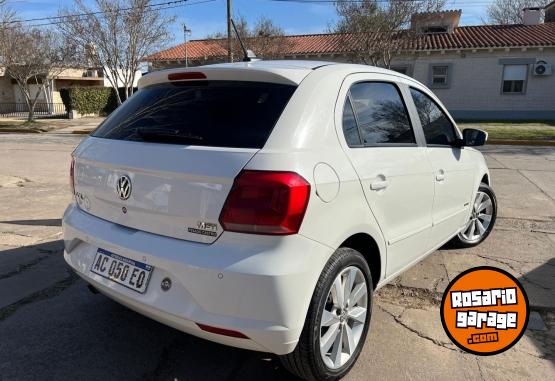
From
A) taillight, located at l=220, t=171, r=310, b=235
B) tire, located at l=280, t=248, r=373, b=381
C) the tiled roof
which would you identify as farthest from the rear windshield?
the tiled roof

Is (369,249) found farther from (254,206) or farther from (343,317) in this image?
(254,206)

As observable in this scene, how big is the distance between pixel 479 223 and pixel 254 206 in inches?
143

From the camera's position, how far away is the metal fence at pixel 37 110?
1372 inches

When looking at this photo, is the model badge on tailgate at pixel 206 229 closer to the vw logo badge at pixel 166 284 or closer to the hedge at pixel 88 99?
the vw logo badge at pixel 166 284

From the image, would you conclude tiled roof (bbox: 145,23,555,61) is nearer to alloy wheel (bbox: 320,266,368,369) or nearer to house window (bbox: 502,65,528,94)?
house window (bbox: 502,65,528,94)

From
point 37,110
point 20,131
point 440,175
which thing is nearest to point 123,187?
point 440,175

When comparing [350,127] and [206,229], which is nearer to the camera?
[206,229]

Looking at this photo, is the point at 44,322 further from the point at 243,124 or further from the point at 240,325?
the point at 243,124

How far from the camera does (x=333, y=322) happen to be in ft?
8.45

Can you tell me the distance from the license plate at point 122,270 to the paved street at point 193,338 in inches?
23.2

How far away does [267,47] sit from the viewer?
81.7ft

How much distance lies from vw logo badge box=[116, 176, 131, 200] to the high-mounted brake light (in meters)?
0.69

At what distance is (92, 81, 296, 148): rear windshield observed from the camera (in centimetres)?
240

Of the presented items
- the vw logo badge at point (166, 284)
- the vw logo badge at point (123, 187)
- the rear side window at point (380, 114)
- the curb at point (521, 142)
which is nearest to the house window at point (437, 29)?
the curb at point (521, 142)
